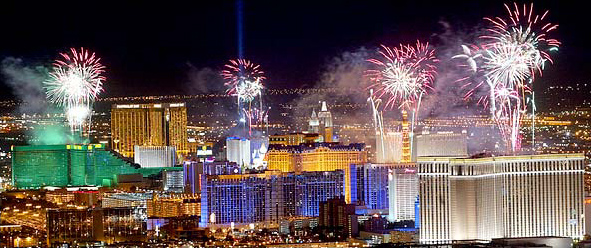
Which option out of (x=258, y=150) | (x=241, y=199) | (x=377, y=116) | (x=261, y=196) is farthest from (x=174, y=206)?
(x=377, y=116)

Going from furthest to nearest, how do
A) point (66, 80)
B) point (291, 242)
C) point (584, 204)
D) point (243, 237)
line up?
point (66, 80), point (243, 237), point (291, 242), point (584, 204)

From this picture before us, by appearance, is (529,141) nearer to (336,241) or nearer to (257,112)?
(336,241)

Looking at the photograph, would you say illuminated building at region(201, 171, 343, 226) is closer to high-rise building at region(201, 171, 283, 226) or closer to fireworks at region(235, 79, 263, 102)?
high-rise building at region(201, 171, 283, 226)

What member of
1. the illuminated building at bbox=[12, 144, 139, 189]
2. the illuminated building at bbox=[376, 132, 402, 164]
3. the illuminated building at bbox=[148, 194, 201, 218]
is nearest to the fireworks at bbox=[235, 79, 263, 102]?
the illuminated building at bbox=[148, 194, 201, 218]

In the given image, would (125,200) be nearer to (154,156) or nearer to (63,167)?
(63,167)

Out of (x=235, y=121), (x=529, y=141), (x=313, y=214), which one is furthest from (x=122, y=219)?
(x=235, y=121)

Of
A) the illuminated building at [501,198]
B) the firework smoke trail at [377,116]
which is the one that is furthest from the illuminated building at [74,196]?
the illuminated building at [501,198]
